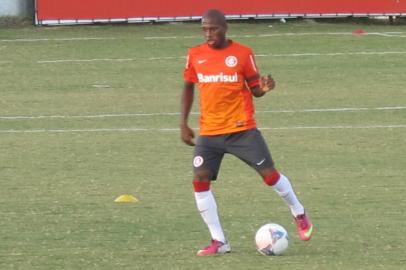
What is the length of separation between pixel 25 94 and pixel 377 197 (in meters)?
10.3

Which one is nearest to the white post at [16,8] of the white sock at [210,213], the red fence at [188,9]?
the red fence at [188,9]

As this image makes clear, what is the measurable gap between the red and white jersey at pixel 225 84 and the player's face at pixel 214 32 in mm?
73

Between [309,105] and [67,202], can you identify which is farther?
[309,105]

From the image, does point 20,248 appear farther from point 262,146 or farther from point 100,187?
point 100,187

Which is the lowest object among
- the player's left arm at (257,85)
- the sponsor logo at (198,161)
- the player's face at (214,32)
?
the sponsor logo at (198,161)

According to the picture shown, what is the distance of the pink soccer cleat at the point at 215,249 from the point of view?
10.1m

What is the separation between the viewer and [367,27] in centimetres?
3020

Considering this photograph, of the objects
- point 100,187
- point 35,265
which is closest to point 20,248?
point 35,265

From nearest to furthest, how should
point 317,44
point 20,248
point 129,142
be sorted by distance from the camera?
point 20,248
point 129,142
point 317,44

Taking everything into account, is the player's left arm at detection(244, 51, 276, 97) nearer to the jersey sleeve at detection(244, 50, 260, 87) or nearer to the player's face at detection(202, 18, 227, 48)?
the jersey sleeve at detection(244, 50, 260, 87)

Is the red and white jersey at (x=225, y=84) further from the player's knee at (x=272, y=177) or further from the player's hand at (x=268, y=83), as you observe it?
the player's knee at (x=272, y=177)

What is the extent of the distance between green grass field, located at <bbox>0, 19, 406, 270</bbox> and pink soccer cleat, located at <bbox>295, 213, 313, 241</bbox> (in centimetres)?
13

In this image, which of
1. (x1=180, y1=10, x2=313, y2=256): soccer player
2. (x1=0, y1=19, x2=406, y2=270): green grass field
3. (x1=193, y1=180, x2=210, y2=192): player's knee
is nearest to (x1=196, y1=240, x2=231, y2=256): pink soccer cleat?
(x1=180, y1=10, x2=313, y2=256): soccer player

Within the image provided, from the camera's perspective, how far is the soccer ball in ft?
33.0
